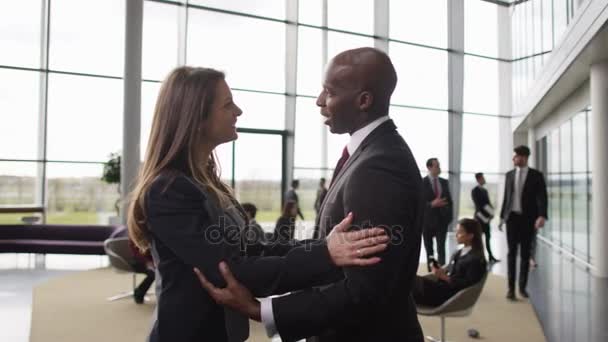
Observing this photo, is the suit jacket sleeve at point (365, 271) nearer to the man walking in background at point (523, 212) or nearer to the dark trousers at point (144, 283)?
the dark trousers at point (144, 283)

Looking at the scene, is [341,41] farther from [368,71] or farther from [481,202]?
[368,71]

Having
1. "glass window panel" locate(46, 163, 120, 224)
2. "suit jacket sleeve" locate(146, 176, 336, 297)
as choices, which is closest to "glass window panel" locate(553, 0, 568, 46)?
"suit jacket sleeve" locate(146, 176, 336, 297)

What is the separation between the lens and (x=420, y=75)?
458 inches

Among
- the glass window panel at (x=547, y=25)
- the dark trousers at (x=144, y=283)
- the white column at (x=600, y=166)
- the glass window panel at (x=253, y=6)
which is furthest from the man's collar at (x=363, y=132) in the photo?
the glass window panel at (x=253, y=6)

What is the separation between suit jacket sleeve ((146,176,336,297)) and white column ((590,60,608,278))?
6.58m

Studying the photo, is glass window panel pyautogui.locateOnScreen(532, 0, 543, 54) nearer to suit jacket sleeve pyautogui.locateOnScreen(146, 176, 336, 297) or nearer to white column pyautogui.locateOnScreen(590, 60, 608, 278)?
white column pyautogui.locateOnScreen(590, 60, 608, 278)

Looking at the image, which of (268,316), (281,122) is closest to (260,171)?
(281,122)

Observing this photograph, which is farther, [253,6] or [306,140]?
[306,140]

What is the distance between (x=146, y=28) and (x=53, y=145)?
2.70m

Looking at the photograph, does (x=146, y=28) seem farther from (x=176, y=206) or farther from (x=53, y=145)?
(x=176, y=206)

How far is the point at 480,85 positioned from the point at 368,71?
483 inches

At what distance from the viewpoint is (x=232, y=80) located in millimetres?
9492

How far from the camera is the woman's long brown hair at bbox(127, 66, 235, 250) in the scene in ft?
4.21

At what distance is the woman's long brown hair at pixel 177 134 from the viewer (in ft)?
4.21
